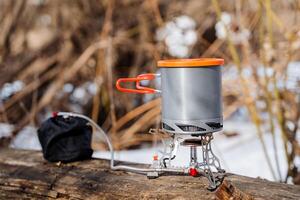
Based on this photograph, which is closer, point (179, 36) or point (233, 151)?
point (233, 151)

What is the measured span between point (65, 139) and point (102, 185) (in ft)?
0.98

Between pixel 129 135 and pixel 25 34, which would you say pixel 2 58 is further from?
pixel 129 135

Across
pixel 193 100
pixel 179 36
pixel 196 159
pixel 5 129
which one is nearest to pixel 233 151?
pixel 179 36

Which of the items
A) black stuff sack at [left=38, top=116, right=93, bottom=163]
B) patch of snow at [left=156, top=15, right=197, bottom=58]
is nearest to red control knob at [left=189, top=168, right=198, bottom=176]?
black stuff sack at [left=38, top=116, right=93, bottom=163]

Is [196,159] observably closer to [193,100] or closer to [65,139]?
[193,100]

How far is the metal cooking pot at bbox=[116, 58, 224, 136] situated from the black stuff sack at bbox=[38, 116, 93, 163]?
1.68 feet

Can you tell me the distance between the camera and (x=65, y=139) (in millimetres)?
1716

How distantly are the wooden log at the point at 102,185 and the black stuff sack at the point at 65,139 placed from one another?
1.4 inches

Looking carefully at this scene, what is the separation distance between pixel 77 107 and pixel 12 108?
533 millimetres

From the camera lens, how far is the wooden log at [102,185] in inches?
52.2

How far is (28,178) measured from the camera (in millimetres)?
1672

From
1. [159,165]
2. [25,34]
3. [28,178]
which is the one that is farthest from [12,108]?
[159,165]

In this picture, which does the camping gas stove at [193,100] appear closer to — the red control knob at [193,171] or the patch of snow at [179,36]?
the red control knob at [193,171]

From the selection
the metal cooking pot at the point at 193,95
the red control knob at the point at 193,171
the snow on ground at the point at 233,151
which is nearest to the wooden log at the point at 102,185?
the red control knob at the point at 193,171
